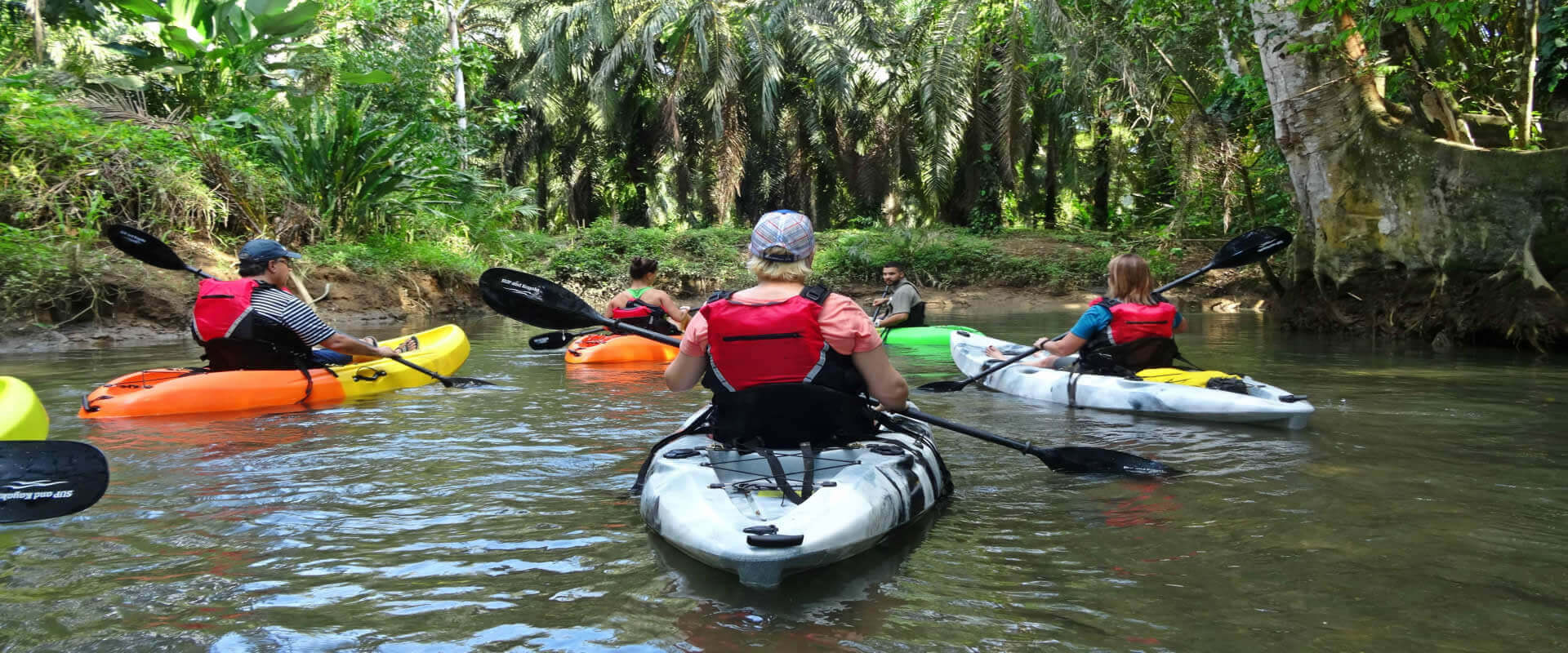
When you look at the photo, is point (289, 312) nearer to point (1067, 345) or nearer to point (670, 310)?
point (670, 310)

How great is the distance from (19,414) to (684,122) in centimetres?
2345

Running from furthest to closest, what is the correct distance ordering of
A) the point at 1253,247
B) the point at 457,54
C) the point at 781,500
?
1. the point at 457,54
2. the point at 1253,247
3. the point at 781,500

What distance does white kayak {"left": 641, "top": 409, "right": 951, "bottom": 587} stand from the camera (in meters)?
2.99

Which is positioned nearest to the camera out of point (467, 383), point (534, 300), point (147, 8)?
point (534, 300)

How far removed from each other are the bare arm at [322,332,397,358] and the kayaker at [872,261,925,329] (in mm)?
5044

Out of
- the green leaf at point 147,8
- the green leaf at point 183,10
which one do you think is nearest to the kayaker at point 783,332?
the green leaf at point 147,8

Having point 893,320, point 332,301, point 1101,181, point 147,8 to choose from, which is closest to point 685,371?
point 893,320

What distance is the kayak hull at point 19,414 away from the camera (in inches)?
165

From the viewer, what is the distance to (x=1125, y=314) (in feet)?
21.4

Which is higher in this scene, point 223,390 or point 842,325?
point 842,325

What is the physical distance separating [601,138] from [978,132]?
10.8m

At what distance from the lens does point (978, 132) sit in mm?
24828

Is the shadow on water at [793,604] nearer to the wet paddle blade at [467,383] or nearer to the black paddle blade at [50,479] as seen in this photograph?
the black paddle blade at [50,479]

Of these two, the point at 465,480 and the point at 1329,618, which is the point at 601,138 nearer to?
the point at 465,480
